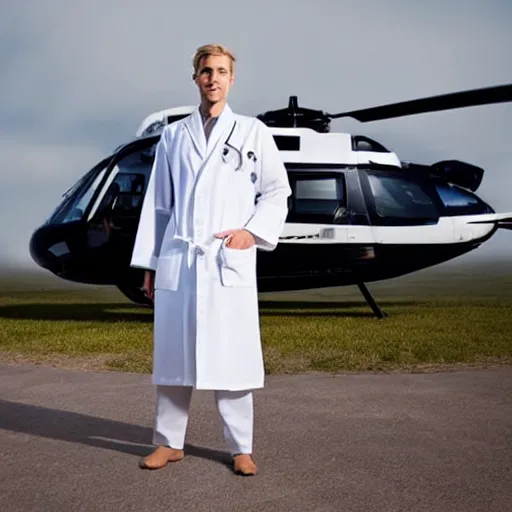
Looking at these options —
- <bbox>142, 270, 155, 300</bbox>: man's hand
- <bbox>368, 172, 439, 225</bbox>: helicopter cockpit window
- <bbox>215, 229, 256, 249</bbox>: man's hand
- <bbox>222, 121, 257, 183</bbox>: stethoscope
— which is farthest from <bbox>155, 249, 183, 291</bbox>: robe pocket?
<bbox>368, 172, 439, 225</bbox>: helicopter cockpit window

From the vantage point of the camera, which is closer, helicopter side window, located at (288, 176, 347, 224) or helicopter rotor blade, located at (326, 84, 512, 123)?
helicopter rotor blade, located at (326, 84, 512, 123)

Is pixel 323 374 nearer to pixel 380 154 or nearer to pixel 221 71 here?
pixel 221 71

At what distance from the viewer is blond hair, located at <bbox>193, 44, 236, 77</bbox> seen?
362 centimetres

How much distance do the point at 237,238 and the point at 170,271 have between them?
0.35 meters

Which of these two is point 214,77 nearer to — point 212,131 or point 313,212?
point 212,131

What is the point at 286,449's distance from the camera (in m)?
4.27

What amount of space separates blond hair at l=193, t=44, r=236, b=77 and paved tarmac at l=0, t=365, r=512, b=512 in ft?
6.33

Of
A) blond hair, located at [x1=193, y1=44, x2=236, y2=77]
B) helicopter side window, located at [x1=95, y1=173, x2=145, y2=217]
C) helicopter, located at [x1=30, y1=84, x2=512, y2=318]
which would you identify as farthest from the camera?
helicopter, located at [x1=30, y1=84, x2=512, y2=318]

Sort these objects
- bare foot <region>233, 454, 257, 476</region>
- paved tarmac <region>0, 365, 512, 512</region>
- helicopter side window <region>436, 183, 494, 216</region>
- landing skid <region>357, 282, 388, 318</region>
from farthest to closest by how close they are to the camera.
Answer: landing skid <region>357, 282, 388, 318</region> → helicopter side window <region>436, 183, 494, 216</region> → bare foot <region>233, 454, 257, 476</region> → paved tarmac <region>0, 365, 512, 512</region>

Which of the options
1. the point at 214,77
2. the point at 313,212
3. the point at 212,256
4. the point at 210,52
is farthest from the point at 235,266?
the point at 313,212

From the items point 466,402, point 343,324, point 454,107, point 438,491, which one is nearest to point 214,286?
point 438,491

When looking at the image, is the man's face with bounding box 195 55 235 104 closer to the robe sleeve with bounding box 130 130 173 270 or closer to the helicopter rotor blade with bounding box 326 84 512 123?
the robe sleeve with bounding box 130 130 173 270

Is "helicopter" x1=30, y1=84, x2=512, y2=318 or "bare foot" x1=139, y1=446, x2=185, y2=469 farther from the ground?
"helicopter" x1=30, y1=84, x2=512, y2=318

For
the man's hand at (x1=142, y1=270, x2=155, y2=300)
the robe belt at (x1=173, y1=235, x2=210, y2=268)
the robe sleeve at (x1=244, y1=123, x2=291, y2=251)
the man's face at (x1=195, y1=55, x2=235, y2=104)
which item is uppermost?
the man's face at (x1=195, y1=55, x2=235, y2=104)
